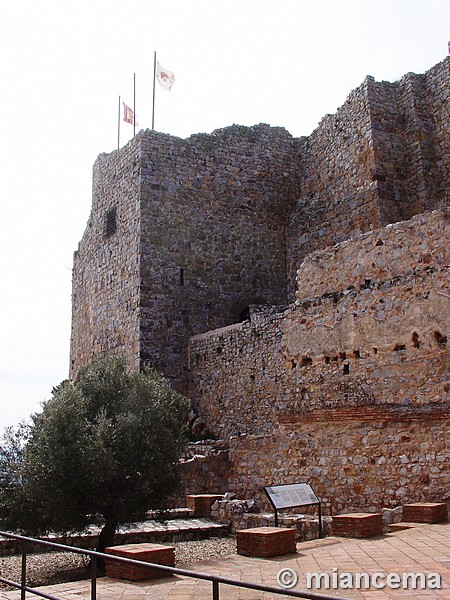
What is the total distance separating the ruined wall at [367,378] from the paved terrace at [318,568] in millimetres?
1966

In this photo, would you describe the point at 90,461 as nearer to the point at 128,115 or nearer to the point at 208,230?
the point at 208,230

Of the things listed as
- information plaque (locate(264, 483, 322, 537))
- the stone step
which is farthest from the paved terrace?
the stone step

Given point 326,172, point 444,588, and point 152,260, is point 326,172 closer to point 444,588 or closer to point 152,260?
point 152,260

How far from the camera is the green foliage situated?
8.58 m

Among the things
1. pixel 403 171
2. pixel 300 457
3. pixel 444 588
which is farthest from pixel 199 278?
pixel 444 588

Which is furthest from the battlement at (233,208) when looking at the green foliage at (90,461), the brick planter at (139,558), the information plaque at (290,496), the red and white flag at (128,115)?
the brick planter at (139,558)

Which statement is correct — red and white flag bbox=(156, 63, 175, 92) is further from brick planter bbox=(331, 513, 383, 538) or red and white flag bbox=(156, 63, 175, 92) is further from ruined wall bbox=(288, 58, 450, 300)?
brick planter bbox=(331, 513, 383, 538)

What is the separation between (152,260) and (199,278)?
1.52 metres

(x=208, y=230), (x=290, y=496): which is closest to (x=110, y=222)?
(x=208, y=230)

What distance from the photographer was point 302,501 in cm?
854

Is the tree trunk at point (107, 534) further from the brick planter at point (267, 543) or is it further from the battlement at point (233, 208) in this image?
the battlement at point (233, 208)

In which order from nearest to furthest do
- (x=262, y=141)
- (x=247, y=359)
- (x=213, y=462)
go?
1. (x=213, y=462)
2. (x=247, y=359)
3. (x=262, y=141)

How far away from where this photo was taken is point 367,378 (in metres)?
10.9
